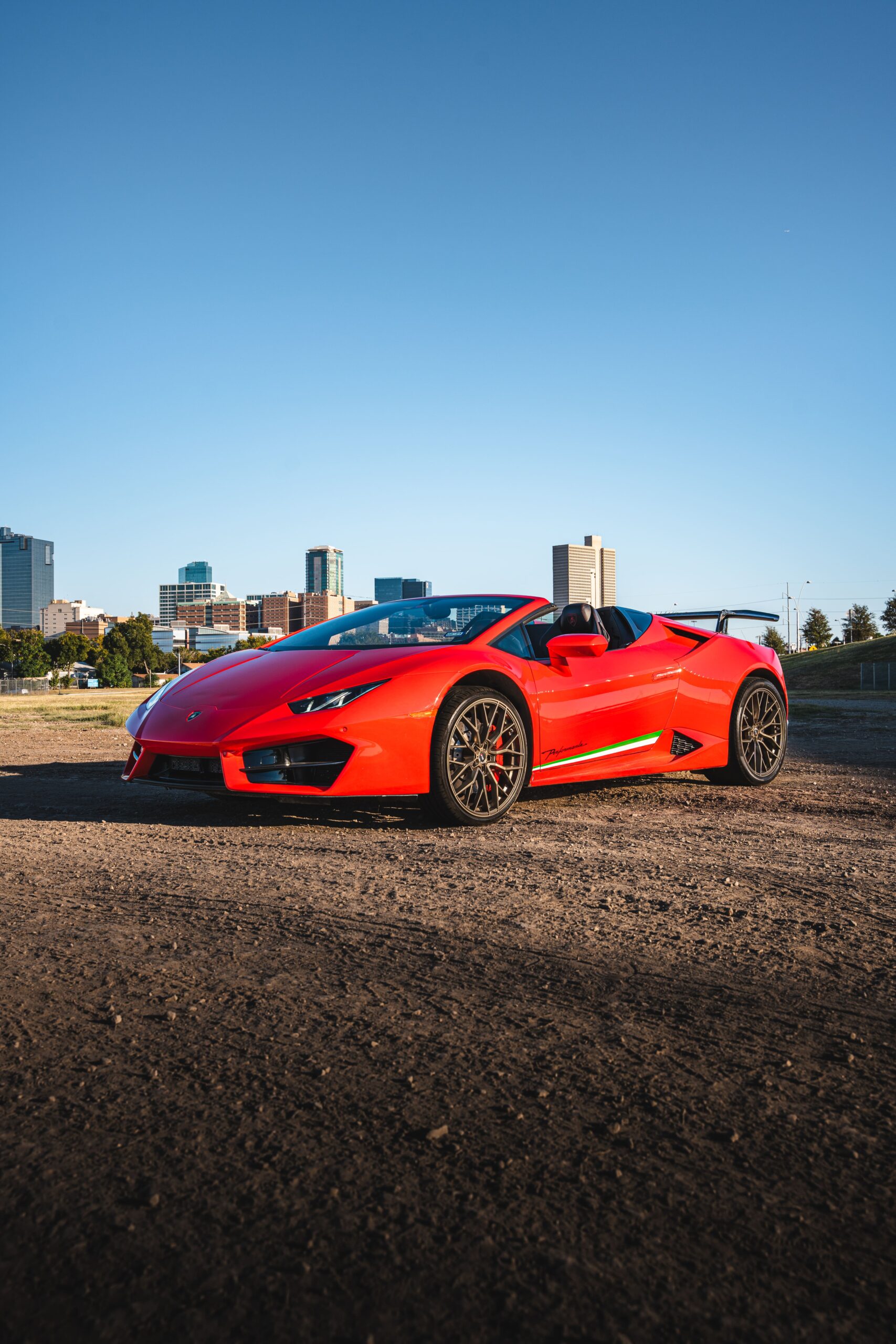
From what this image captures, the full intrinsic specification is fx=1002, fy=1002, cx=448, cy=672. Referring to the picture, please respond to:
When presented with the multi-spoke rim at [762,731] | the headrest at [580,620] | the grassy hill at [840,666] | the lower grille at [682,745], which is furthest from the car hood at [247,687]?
the grassy hill at [840,666]

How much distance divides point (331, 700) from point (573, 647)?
1574 millimetres

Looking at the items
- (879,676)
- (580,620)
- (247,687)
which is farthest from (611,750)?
(879,676)

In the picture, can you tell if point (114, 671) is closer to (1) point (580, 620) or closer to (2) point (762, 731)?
(2) point (762, 731)

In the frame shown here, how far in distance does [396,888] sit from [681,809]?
9.35ft

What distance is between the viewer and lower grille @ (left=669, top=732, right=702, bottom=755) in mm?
6719

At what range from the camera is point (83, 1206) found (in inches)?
63.8

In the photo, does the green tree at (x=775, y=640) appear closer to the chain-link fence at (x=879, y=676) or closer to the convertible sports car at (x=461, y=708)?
the chain-link fence at (x=879, y=676)

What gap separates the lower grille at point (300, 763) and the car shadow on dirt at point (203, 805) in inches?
4.6

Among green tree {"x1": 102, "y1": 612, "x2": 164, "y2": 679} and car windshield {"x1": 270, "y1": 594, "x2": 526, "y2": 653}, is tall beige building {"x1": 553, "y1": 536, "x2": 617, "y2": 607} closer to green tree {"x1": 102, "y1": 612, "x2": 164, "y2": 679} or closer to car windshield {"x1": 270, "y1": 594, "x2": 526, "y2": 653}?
green tree {"x1": 102, "y1": 612, "x2": 164, "y2": 679}

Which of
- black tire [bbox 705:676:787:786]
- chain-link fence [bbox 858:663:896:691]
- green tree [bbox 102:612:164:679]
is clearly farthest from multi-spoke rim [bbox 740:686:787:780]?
green tree [bbox 102:612:164:679]

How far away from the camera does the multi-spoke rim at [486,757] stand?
18.0 ft

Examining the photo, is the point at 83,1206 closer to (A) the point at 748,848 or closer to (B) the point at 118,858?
(B) the point at 118,858

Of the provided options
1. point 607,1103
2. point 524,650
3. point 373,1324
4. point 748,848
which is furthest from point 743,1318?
point 524,650

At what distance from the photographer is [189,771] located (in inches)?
216
